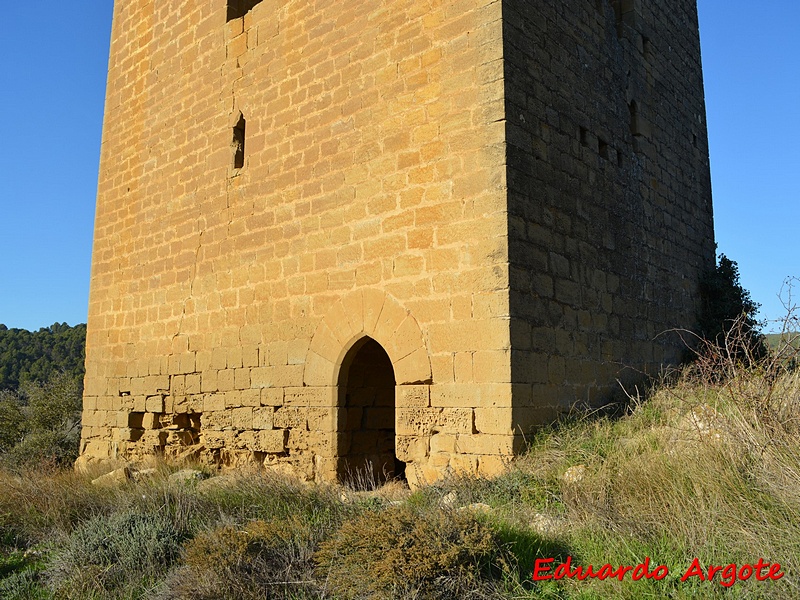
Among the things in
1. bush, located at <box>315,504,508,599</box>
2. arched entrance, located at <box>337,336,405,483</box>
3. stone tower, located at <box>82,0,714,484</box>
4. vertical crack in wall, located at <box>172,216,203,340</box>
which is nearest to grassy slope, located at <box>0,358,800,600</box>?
bush, located at <box>315,504,508,599</box>

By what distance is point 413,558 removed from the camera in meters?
3.74

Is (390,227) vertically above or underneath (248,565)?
above

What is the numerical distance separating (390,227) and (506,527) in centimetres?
299

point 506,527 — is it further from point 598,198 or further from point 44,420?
point 44,420

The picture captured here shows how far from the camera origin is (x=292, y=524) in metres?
4.64

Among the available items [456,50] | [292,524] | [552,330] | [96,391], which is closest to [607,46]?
[456,50]

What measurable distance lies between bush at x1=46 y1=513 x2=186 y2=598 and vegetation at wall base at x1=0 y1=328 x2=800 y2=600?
1 centimetres

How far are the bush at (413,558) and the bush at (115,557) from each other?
121 cm

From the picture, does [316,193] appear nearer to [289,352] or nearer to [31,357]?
[289,352]

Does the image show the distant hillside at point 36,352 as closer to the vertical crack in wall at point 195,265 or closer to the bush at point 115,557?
the vertical crack in wall at point 195,265

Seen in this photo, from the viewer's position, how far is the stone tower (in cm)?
586

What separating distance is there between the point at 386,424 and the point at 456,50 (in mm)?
3653

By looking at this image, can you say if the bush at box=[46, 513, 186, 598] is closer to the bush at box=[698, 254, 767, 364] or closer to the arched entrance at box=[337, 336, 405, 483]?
the arched entrance at box=[337, 336, 405, 483]

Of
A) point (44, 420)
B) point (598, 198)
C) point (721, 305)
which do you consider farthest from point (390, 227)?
point (44, 420)
